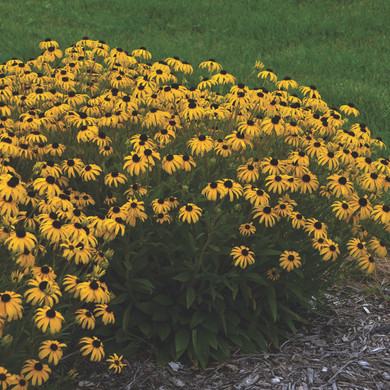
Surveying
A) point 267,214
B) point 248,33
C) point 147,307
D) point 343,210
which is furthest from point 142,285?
point 248,33

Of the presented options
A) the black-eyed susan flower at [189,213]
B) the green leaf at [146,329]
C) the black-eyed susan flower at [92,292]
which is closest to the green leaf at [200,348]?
the green leaf at [146,329]

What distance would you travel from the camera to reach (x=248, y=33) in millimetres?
10656

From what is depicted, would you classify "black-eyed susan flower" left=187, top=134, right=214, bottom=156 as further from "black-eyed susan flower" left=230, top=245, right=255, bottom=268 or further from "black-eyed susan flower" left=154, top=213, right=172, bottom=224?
"black-eyed susan flower" left=230, top=245, right=255, bottom=268

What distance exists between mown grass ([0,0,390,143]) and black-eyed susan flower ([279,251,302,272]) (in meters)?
4.48

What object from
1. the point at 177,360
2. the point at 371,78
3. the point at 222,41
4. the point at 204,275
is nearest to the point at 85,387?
the point at 177,360

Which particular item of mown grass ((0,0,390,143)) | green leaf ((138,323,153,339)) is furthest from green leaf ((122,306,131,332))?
mown grass ((0,0,390,143))

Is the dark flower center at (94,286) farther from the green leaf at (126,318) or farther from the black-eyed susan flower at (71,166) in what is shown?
the black-eyed susan flower at (71,166)

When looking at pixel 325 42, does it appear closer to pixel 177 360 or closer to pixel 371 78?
pixel 371 78

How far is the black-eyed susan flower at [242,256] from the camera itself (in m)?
3.45

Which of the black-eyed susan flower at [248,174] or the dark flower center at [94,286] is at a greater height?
the black-eyed susan flower at [248,174]

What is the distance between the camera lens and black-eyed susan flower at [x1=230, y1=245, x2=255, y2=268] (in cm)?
345

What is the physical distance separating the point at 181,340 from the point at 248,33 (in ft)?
26.1

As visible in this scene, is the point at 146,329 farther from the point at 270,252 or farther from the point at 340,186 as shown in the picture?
the point at 340,186

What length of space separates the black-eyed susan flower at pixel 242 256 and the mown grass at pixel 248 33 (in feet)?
15.3
